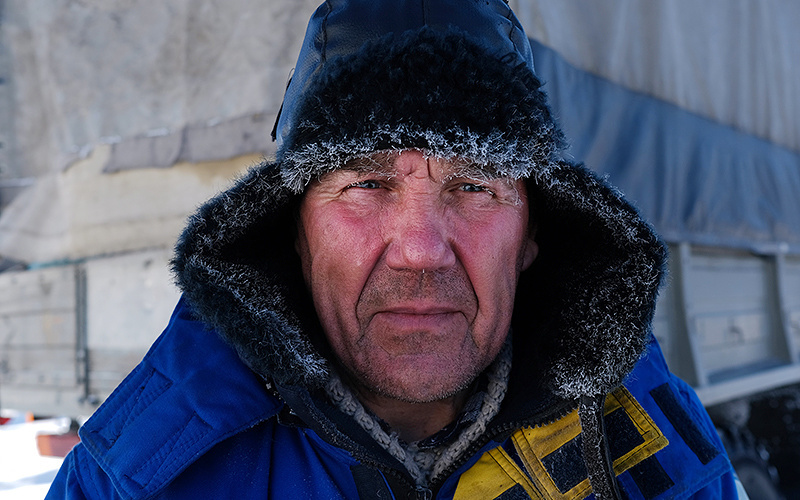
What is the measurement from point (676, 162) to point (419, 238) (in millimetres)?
2554

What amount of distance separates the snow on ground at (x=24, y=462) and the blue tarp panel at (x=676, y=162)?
3261 mm

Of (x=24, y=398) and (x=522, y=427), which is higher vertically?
(x=522, y=427)

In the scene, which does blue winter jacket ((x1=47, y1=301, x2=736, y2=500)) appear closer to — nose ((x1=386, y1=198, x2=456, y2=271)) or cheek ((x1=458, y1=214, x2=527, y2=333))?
cheek ((x1=458, y1=214, x2=527, y2=333))

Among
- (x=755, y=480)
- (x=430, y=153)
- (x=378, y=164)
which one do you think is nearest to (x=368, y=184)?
(x=378, y=164)

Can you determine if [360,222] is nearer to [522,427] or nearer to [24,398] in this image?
[522,427]

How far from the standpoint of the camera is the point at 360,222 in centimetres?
138

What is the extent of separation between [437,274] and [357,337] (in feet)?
0.79

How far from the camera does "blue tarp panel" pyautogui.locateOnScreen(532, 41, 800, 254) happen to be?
9.46 feet

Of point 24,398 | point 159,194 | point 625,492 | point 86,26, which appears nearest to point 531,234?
point 625,492

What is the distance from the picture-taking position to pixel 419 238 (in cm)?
133

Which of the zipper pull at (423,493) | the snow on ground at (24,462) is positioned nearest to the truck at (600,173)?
the snow on ground at (24,462)

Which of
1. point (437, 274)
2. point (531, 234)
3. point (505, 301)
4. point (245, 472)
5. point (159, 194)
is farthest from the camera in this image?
point (159, 194)

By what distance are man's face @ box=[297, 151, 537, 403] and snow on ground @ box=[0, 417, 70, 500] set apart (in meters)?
2.85

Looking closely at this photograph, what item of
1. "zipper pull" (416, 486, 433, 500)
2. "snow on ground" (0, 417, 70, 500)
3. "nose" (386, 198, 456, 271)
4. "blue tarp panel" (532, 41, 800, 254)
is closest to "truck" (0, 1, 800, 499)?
"blue tarp panel" (532, 41, 800, 254)
